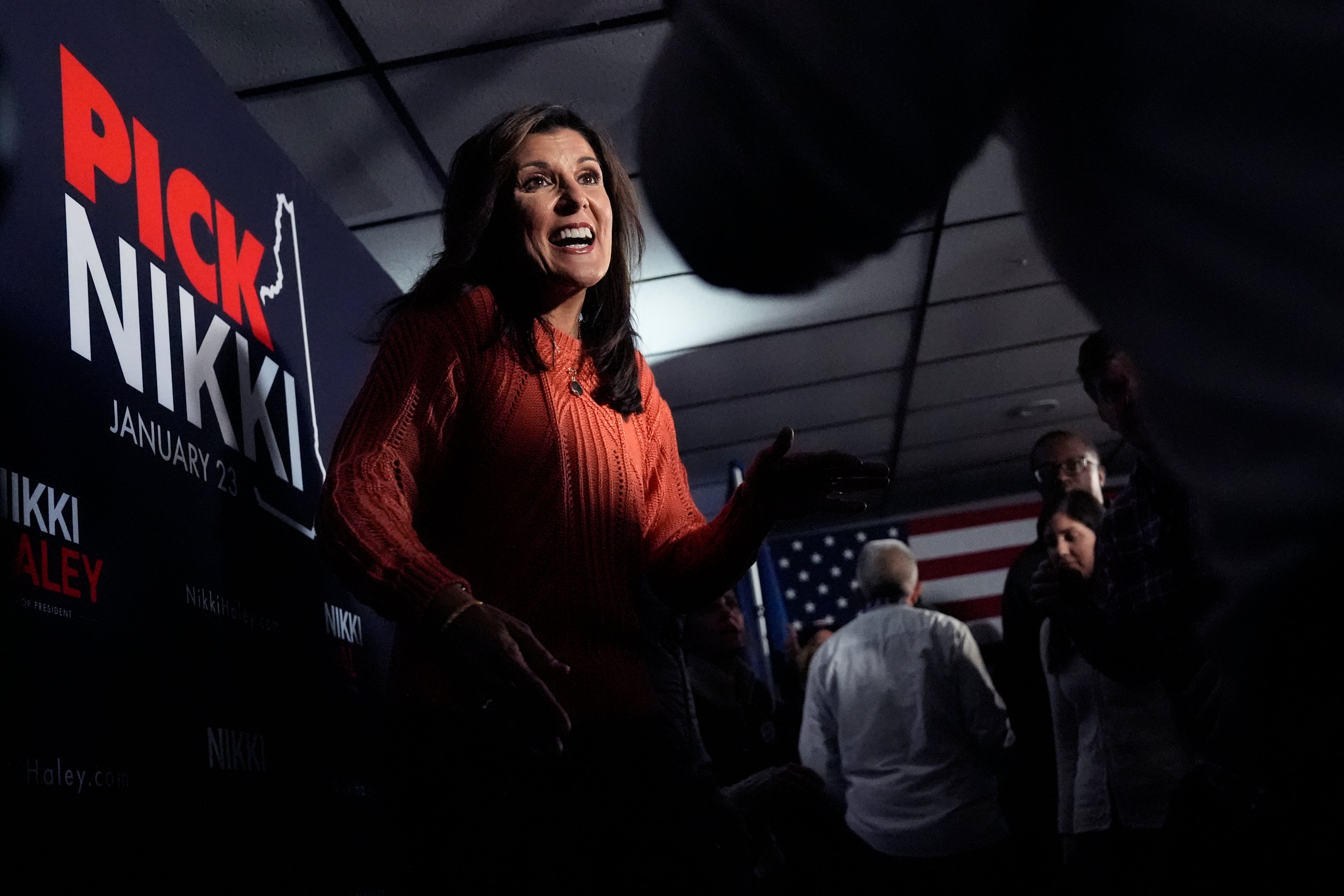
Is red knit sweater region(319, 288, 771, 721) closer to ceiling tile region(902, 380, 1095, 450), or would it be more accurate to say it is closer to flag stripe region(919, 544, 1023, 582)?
ceiling tile region(902, 380, 1095, 450)

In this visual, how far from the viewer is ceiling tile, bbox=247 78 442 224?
2.32 m

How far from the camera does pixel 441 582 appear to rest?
2.60 ft

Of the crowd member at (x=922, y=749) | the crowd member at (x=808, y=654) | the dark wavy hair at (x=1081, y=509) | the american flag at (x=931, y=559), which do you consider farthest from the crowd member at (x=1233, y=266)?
the american flag at (x=931, y=559)

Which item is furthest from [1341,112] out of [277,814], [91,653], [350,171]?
[350,171]

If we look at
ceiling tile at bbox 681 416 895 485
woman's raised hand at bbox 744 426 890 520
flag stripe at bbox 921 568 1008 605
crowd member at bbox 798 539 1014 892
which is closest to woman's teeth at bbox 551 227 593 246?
woman's raised hand at bbox 744 426 890 520

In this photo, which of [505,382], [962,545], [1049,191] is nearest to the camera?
[1049,191]

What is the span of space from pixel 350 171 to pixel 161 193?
128 centimetres

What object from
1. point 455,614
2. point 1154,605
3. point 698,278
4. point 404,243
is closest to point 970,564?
point 698,278

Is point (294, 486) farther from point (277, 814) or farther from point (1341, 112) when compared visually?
point (1341, 112)

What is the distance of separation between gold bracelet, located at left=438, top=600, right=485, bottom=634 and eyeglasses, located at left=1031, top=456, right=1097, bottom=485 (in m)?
1.84

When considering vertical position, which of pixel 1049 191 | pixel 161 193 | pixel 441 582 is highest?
pixel 161 193

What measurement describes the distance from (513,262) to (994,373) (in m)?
3.55

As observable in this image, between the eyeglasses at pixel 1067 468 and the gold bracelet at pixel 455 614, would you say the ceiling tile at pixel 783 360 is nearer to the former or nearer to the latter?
the eyeglasses at pixel 1067 468

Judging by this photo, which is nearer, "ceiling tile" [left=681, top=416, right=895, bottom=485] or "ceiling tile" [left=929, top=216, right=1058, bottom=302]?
"ceiling tile" [left=929, top=216, right=1058, bottom=302]
